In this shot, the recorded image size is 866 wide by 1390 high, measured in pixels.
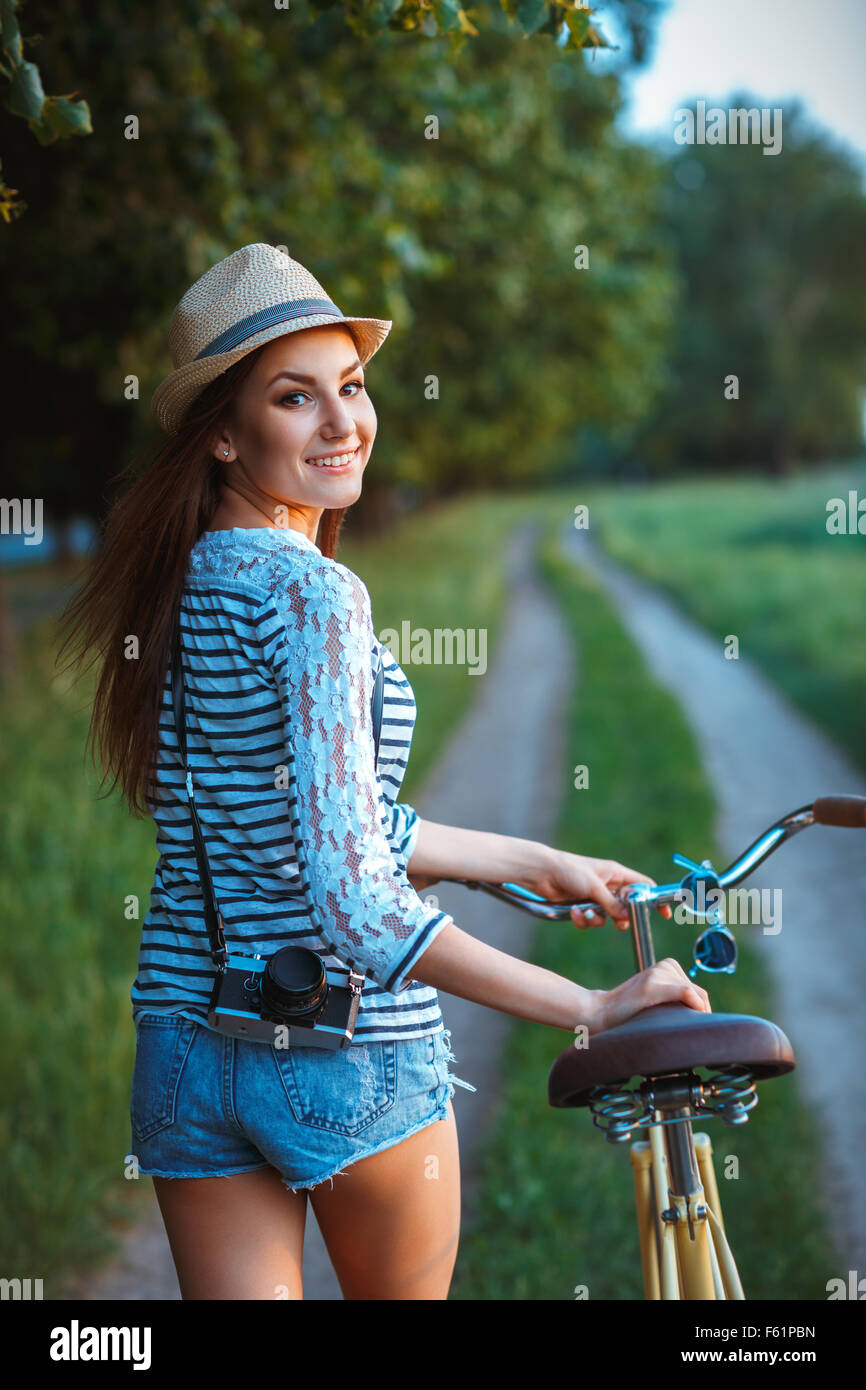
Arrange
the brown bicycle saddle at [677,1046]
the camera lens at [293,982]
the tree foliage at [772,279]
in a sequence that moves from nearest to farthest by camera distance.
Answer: the brown bicycle saddle at [677,1046], the camera lens at [293,982], the tree foliage at [772,279]

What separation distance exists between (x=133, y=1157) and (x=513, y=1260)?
204 cm

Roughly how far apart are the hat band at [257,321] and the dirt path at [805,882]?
119 inches

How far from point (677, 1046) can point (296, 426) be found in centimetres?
104

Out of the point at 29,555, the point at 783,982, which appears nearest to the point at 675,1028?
the point at 783,982

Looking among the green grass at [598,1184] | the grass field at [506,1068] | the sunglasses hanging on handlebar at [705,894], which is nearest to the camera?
the sunglasses hanging on handlebar at [705,894]

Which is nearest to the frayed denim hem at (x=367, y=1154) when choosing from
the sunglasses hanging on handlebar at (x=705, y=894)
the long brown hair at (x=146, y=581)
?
the sunglasses hanging on handlebar at (x=705, y=894)

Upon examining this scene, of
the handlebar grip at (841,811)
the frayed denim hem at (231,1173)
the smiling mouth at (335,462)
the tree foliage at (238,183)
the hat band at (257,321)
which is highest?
the tree foliage at (238,183)

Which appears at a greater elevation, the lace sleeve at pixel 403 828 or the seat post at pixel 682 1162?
the lace sleeve at pixel 403 828

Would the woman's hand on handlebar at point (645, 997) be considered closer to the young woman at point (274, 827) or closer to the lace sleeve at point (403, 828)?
the young woman at point (274, 827)

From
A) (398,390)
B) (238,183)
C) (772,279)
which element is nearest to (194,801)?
(238,183)

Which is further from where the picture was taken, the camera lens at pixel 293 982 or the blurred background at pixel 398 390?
the blurred background at pixel 398 390

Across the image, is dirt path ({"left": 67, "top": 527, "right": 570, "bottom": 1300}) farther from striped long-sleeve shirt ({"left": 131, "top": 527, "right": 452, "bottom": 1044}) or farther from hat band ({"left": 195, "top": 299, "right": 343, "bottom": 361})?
hat band ({"left": 195, "top": 299, "right": 343, "bottom": 361})

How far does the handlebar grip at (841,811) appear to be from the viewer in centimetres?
211
